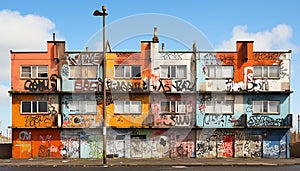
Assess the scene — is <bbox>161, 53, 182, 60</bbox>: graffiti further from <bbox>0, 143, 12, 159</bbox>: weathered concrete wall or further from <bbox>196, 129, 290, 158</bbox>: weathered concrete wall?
<bbox>0, 143, 12, 159</bbox>: weathered concrete wall

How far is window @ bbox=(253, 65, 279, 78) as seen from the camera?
37719 mm

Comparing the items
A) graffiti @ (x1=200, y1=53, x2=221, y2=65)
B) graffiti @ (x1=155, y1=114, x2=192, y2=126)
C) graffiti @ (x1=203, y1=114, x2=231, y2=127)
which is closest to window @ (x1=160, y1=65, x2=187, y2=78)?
graffiti @ (x1=200, y1=53, x2=221, y2=65)

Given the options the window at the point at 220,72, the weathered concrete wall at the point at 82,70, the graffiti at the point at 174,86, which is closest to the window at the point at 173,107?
the graffiti at the point at 174,86

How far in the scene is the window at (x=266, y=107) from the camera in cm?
3762

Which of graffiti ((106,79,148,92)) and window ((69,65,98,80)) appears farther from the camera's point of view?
window ((69,65,98,80))

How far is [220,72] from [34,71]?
55.3ft

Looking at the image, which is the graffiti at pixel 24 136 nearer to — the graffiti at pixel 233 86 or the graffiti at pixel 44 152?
the graffiti at pixel 44 152

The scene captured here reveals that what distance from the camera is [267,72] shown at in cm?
3775

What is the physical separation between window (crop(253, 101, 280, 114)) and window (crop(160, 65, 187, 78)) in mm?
7008

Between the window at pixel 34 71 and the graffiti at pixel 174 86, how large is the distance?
389 inches

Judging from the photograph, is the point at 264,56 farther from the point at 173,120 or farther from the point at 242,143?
the point at 173,120

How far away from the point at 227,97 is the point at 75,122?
13864 millimetres

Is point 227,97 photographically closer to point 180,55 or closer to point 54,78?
point 180,55

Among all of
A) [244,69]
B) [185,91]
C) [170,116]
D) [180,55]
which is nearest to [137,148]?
[170,116]
